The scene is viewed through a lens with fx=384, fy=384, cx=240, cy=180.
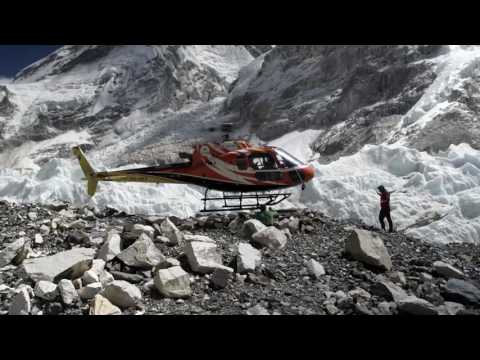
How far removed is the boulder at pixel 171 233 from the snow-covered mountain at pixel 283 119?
6288 mm

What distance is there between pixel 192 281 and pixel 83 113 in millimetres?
122414

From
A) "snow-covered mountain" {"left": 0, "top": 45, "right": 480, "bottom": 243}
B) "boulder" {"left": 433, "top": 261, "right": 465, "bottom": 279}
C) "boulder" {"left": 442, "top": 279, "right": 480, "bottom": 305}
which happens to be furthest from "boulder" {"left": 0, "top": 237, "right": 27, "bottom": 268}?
"snow-covered mountain" {"left": 0, "top": 45, "right": 480, "bottom": 243}

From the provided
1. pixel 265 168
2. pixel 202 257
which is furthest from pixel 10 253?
pixel 265 168

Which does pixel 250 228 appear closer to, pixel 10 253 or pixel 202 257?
pixel 202 257

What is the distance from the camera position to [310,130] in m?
64.9

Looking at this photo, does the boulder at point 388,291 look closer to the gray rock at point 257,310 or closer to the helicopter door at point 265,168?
the gray rock at point 257,310

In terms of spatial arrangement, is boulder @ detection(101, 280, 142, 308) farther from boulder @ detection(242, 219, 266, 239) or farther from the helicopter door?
the helicopter door

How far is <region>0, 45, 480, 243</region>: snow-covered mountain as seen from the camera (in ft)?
46.2

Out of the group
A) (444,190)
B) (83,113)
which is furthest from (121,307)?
(83,113)

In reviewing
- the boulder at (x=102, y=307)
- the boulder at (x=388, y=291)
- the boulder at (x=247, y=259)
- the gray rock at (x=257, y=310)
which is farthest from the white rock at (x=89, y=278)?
the boulder at (x=388, y=291)

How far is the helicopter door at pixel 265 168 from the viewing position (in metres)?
9.02

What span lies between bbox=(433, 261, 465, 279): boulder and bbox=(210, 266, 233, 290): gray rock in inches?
131

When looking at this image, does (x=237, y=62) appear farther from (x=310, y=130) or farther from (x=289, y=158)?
(x=289, y=158)

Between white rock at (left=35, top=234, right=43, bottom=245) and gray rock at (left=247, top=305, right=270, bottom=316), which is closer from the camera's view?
gray rock at (left=247, top=305, right=270, bottom=316)
